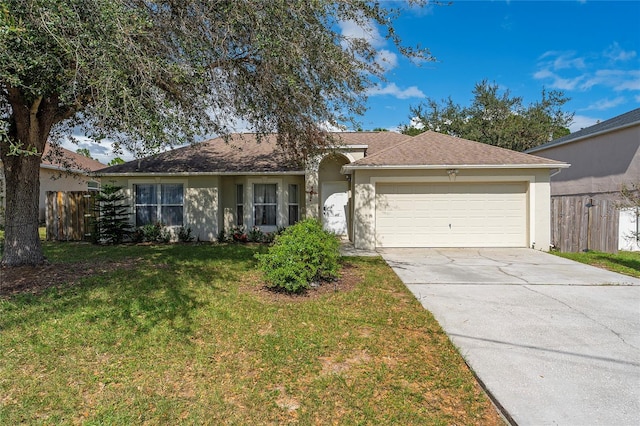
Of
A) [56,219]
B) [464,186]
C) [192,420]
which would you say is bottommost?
[192,420]

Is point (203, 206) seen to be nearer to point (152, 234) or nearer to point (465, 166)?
point (152, 234)

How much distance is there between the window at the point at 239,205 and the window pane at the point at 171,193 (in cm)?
211

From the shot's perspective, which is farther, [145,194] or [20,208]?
[145,194]

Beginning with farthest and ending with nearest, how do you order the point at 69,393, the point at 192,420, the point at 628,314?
1. the point at 628,314
2. the point at 69,393
3. the point at 192,420

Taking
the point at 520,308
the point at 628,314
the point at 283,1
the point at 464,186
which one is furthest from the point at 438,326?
the point at 464,186

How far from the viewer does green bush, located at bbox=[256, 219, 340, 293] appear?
5715 millimetres

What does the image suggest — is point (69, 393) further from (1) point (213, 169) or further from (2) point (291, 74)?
(1) point (213, 169)

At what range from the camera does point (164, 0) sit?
569 cm

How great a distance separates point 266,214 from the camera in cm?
1293

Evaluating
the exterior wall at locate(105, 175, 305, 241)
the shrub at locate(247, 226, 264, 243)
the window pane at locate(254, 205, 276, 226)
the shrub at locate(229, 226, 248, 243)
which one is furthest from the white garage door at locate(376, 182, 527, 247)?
the shrub at locate(229, 226, 248, 243)

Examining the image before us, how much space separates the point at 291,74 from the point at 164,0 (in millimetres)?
2379

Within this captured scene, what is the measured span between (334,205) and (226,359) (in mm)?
10351

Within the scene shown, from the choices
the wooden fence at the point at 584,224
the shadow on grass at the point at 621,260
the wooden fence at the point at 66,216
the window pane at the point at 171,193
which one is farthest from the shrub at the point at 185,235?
the shadow on grass at the point at 621,260

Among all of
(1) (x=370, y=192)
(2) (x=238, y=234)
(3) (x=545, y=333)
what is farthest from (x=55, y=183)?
(3) (x=545, y=333)
